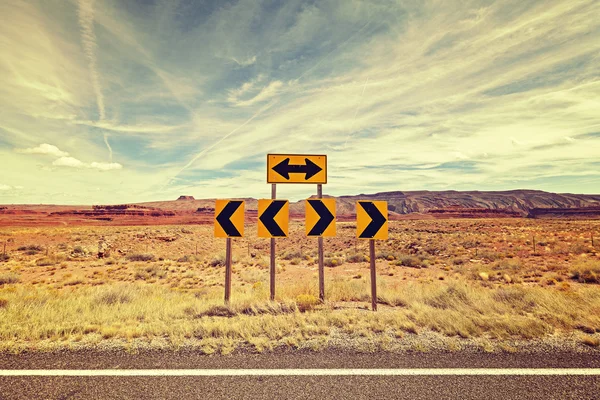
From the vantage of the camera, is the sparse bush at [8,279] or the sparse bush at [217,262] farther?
the sparse bush at [217,262]

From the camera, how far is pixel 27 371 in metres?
3.53

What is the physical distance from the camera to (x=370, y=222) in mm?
6922

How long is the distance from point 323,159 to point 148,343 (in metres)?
5.19

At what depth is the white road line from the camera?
3.38 m

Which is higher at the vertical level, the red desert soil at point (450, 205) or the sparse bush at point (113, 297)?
the red desert soil at point (450, 205)

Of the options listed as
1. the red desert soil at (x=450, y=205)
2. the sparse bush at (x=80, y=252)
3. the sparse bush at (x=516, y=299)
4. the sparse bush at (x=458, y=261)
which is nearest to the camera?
the sparse bush at (x=516, y=299)

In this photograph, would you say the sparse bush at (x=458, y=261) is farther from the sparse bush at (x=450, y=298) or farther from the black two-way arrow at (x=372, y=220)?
the black two-way arrow at (x=372, y=220)

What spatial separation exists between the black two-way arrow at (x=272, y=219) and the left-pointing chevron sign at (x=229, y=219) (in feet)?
1.80

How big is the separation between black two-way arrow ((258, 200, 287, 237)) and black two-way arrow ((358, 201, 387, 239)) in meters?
1.93

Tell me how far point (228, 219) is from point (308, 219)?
6.28ft

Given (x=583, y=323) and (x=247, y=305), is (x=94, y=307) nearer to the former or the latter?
(x=247, y=305)

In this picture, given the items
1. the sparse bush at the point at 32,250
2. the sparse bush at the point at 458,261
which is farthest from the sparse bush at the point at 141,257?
the sparse bush at the point at 458,261

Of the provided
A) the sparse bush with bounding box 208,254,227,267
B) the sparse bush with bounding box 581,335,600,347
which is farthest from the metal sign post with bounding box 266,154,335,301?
the sparse bush with bounding box 208,254,227,267

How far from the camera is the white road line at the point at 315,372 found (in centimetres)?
338
